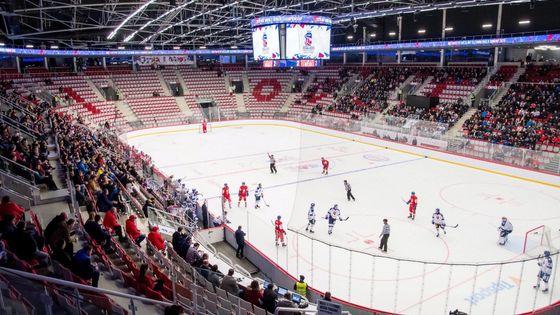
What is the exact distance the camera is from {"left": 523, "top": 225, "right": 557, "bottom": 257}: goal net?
36.3 feet

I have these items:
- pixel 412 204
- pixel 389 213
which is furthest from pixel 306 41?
pixel 412 204

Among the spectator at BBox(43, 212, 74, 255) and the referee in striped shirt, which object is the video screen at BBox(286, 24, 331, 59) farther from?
the spectator at BBox(43, 212, 74, 255)

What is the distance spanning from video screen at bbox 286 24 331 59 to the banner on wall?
2679 cm

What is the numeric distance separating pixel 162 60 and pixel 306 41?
27.3m

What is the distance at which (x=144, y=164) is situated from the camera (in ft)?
59.5

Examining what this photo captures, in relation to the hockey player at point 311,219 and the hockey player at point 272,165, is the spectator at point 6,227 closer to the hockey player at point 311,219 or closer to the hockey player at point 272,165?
the hockey player at point 311,219

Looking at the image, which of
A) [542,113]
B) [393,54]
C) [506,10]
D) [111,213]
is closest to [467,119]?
[542,113]

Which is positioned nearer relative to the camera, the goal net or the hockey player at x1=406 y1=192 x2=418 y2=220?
the goal net

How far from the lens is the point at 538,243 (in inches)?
456

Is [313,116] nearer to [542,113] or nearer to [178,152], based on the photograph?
[178,152]

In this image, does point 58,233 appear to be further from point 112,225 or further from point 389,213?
point 389,213

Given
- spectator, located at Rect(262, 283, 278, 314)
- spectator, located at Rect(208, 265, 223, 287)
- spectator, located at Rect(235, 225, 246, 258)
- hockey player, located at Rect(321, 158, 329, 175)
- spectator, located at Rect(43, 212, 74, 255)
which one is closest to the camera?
spectator, located at Rect(43, 212, 74, 255)

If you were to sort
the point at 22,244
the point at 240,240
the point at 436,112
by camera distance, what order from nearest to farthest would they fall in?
the point at 22,244 → the point at 240,240 → the point at 436,112

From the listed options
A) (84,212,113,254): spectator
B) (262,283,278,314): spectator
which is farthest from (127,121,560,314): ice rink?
(84,212,113,254): spectator
